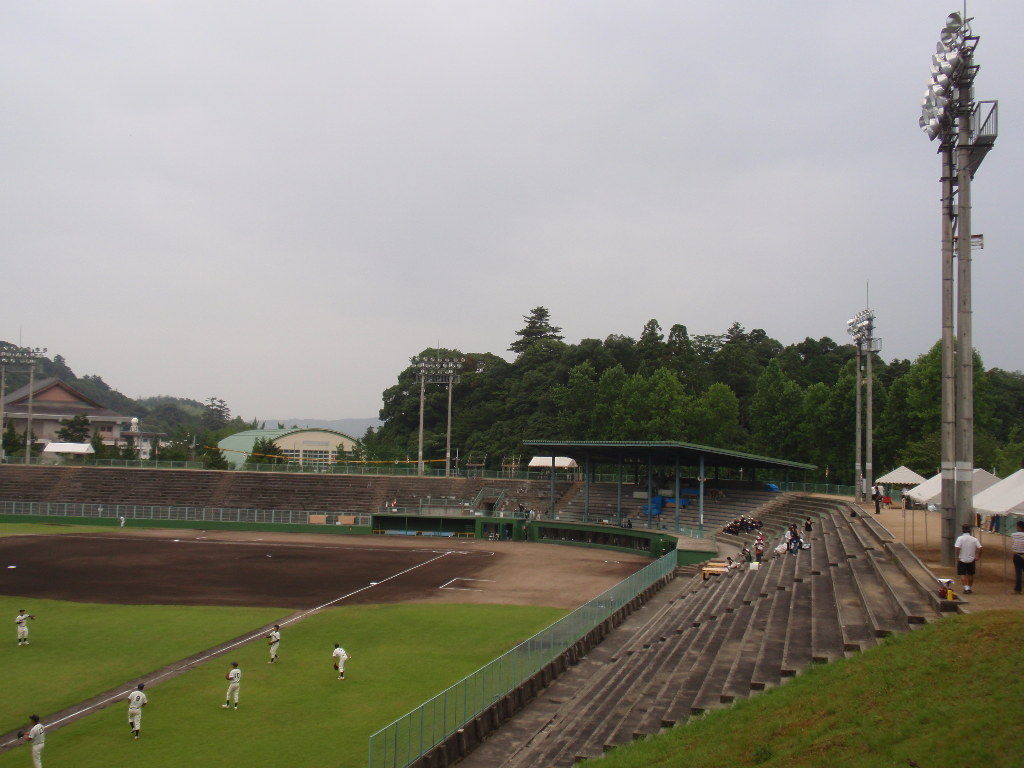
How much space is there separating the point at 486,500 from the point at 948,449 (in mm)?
54601

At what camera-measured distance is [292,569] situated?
45.8 meters

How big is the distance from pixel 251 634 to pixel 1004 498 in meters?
25.0

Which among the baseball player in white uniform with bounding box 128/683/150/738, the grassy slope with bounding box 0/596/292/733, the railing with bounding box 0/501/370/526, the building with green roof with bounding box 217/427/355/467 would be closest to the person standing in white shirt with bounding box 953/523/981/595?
the baseball player in white uniform with bounding box 128/683/150/738

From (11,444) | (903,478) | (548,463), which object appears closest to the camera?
(903,478)

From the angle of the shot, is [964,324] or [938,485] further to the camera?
[938,485]

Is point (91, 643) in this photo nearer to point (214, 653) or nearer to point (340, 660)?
point (214, 653)

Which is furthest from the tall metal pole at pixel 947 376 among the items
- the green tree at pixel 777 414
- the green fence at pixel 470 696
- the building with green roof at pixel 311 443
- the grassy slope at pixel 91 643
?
the building with green roof at pixel 311 443

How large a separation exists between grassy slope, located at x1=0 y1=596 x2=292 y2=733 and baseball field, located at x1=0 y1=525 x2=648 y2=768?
9cm

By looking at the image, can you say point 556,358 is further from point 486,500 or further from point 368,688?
point 368,688

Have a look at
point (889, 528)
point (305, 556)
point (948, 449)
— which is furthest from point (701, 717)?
point (305, 556)

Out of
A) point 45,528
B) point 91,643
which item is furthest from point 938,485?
point 45,528

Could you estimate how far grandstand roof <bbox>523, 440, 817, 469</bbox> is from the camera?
50.0 metres

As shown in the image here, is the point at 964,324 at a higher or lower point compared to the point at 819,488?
higher

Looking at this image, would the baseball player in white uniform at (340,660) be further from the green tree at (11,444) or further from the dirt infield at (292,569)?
the green tree at (11,444)
